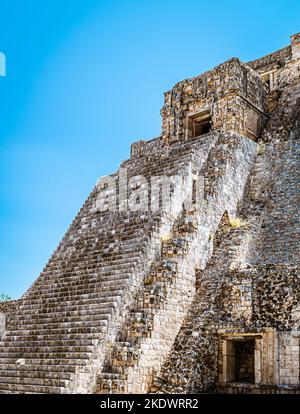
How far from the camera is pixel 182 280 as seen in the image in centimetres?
1298

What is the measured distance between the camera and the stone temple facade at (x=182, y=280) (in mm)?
11250

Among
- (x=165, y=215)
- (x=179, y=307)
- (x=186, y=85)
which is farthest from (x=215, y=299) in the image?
(x=186, y=85)


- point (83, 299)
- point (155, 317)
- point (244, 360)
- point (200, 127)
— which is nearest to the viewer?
point (244, 360)

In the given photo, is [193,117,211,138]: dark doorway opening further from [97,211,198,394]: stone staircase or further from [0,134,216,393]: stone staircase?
[97,211,198,394]: stone staircase

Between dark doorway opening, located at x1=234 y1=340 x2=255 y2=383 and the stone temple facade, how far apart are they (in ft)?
0.08

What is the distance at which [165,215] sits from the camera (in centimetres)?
1431

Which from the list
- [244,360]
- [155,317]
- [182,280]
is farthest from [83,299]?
[244,360]

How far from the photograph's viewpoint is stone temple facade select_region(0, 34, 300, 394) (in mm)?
11250

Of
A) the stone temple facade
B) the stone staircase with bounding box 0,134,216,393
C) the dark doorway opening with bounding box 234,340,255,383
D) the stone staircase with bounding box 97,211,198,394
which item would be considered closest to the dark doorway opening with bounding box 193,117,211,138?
the stone temple facade

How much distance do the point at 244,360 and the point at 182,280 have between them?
2427 millimetres

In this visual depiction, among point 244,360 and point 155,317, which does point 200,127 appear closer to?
point 155,317

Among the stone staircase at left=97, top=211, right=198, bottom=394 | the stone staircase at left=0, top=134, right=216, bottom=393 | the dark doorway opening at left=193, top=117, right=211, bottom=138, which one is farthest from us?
the dark doorway opening at left=193, top=117, right=211, bottom=138
